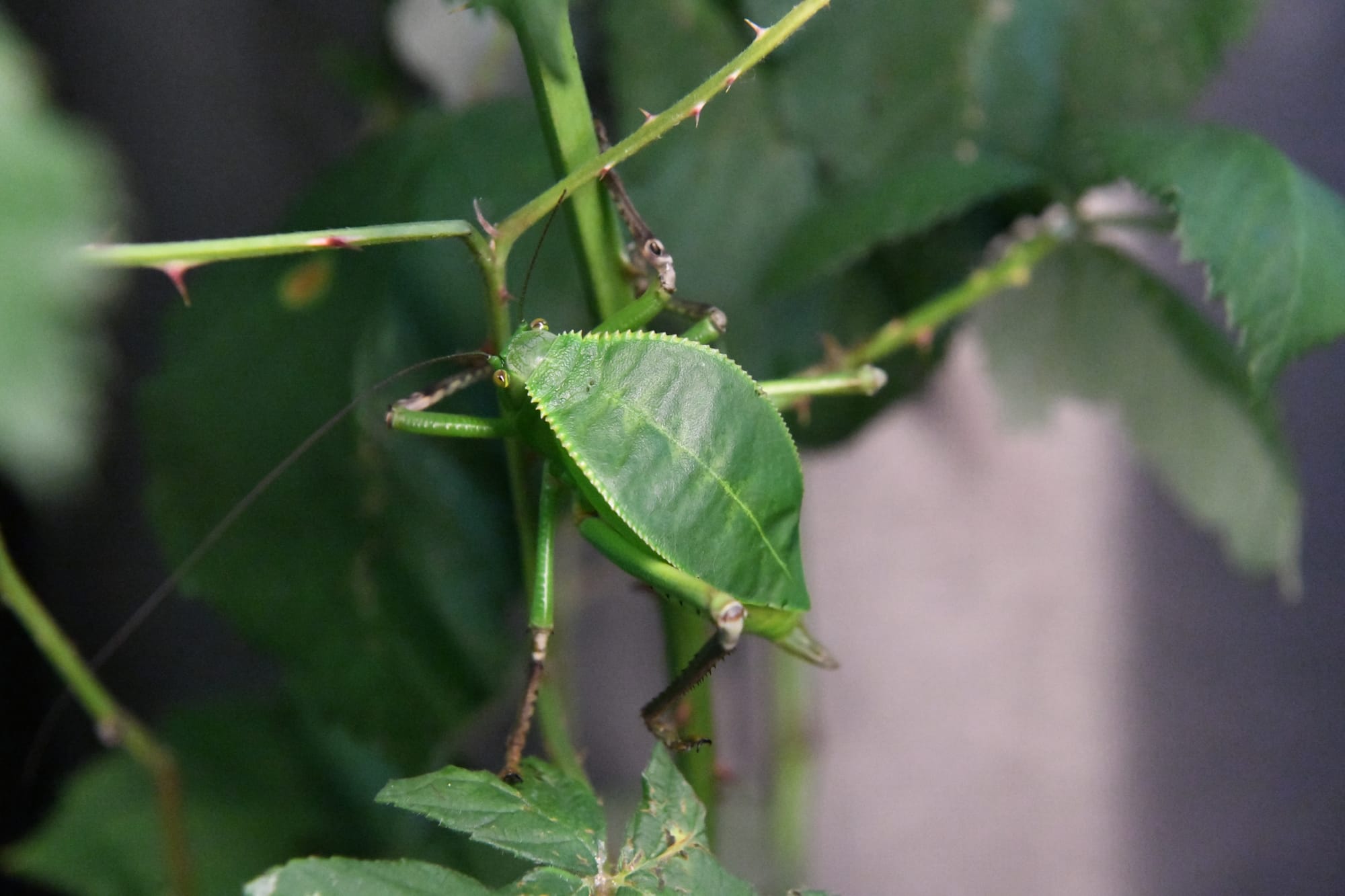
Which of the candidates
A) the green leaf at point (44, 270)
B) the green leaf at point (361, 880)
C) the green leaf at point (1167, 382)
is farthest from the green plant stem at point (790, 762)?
the green leaf at point (44, 270)

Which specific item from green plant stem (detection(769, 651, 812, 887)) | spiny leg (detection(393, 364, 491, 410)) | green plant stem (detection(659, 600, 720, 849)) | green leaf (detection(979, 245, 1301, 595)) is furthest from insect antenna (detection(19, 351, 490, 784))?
green plant stem (detection(769, 651, 812, 887))

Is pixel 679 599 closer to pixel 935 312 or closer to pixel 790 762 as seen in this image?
pixel 935 312

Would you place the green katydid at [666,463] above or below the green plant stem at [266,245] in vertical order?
below

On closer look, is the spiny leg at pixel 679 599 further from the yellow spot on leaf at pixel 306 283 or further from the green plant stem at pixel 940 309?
the yellow spot on leaf at pixel 306 283

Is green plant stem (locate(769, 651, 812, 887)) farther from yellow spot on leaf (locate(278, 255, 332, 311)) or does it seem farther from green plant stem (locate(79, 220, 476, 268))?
green plant stem (locate(79, 220, 476, 268))

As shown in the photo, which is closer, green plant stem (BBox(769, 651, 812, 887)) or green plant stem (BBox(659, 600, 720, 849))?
green plant stem (BBox(659, 600, 720, 849))

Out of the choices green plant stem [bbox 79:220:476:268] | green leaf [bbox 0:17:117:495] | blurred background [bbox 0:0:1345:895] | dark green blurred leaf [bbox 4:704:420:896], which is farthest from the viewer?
blurred background [bbox 0:0:1345:895]

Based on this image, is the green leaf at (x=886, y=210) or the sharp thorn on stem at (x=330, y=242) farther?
the green leaf at (x=886, y=210)

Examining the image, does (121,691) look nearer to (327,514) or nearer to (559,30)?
(327,514)
